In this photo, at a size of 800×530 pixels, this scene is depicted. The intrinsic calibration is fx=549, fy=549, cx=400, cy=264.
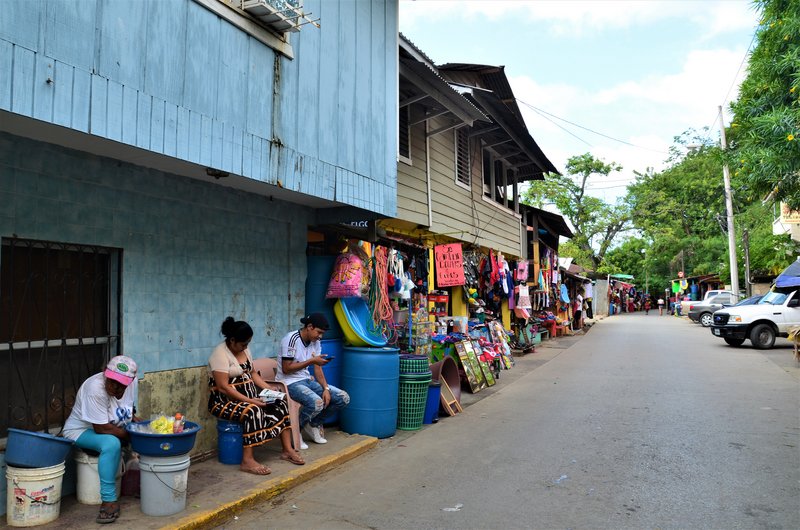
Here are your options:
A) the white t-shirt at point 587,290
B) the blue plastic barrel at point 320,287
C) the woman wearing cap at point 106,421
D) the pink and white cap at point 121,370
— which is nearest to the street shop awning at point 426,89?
the blue plastic barrel at point 320,287

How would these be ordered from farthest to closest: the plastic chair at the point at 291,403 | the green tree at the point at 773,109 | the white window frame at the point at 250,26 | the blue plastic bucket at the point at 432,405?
the green tree at the point at 773,109
the blue plastic bucket at the point at 432,405
the plastic chair at the point at 291,403
the white window frame at the point at 250,26

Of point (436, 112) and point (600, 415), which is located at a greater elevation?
point (436, 112)

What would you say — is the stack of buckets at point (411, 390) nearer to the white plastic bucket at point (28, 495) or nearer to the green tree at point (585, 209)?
the white plastic bucket at point (28, 495)

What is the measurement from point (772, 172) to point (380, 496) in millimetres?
10709

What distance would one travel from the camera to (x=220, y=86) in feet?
16.5

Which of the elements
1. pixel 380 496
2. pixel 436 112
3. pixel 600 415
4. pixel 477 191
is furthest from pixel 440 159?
pixel 380 496

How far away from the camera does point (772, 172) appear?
1121 cm

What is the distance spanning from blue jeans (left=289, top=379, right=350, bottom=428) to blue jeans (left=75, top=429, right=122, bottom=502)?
2.13 metres

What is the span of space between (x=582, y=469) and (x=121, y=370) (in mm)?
4604

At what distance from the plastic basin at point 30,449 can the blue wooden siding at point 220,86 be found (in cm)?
221

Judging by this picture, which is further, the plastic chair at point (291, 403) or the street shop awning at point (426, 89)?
the street shop awning at point (426, 89)

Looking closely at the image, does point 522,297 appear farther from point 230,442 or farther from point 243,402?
point 243,402

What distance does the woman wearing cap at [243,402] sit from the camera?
17.6 feet

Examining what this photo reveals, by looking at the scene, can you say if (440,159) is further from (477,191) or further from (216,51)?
(216,51)
